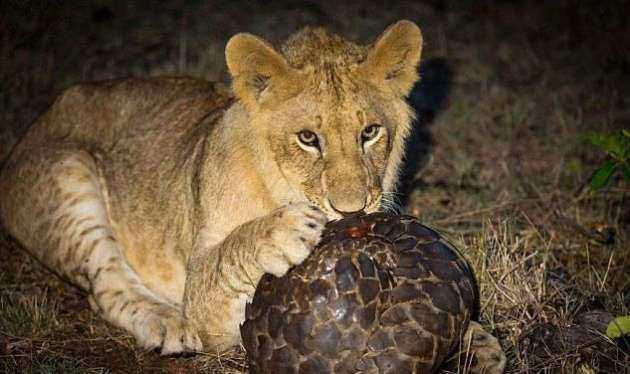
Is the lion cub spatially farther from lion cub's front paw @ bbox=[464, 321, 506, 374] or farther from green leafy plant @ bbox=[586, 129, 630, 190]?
green leafy plant @ bbox=[586, 129, 630, 190]

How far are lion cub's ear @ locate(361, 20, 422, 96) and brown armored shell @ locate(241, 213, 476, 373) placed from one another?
107 centimetres

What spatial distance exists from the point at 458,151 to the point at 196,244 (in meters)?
3.66

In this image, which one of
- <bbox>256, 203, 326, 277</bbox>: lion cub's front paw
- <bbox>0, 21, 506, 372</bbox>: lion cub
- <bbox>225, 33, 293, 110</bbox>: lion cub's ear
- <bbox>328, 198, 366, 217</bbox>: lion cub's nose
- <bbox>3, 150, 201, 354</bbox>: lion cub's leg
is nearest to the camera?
<bbox>256, 203, 326, 277</bbox>: lion cub's front paw

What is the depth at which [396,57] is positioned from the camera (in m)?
4.37

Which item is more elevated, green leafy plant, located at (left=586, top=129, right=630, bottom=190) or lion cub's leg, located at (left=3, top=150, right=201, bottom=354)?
green leafy plant, located at (left=586, top=129, right=630, bottom=190)

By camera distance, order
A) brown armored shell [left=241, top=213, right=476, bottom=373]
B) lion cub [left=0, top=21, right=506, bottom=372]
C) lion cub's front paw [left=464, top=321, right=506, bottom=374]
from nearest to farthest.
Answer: brown armored shell [left=241, top=213, right=476, bottom=373]
lion cub's front paw [left=464, top=321, right=506, bottom=374]
lion cub [left=0, top=21, right=506, bottom=372]

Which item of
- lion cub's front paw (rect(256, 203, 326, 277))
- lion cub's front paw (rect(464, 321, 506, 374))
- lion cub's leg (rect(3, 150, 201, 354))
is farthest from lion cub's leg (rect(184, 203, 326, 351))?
lion cub's front paw (rect(464, 321, 506, 374))

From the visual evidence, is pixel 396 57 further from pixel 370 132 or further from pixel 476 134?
pixel 476 134

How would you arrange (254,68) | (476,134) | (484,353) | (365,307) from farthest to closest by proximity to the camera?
(476,134) → (254,68) → (484,353) → (365,307)

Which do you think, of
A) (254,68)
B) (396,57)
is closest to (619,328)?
(396,57)

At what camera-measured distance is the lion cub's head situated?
3.92m

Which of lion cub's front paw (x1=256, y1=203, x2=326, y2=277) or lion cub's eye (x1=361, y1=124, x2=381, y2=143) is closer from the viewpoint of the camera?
lion cub's front paw (x1=256, y1=203, x2=326, y2=277)

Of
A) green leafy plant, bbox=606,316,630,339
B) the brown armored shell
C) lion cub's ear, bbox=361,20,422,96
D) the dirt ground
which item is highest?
lion cub's ear, bbox=361,20,422,96

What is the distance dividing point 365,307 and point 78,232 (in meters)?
2.84
